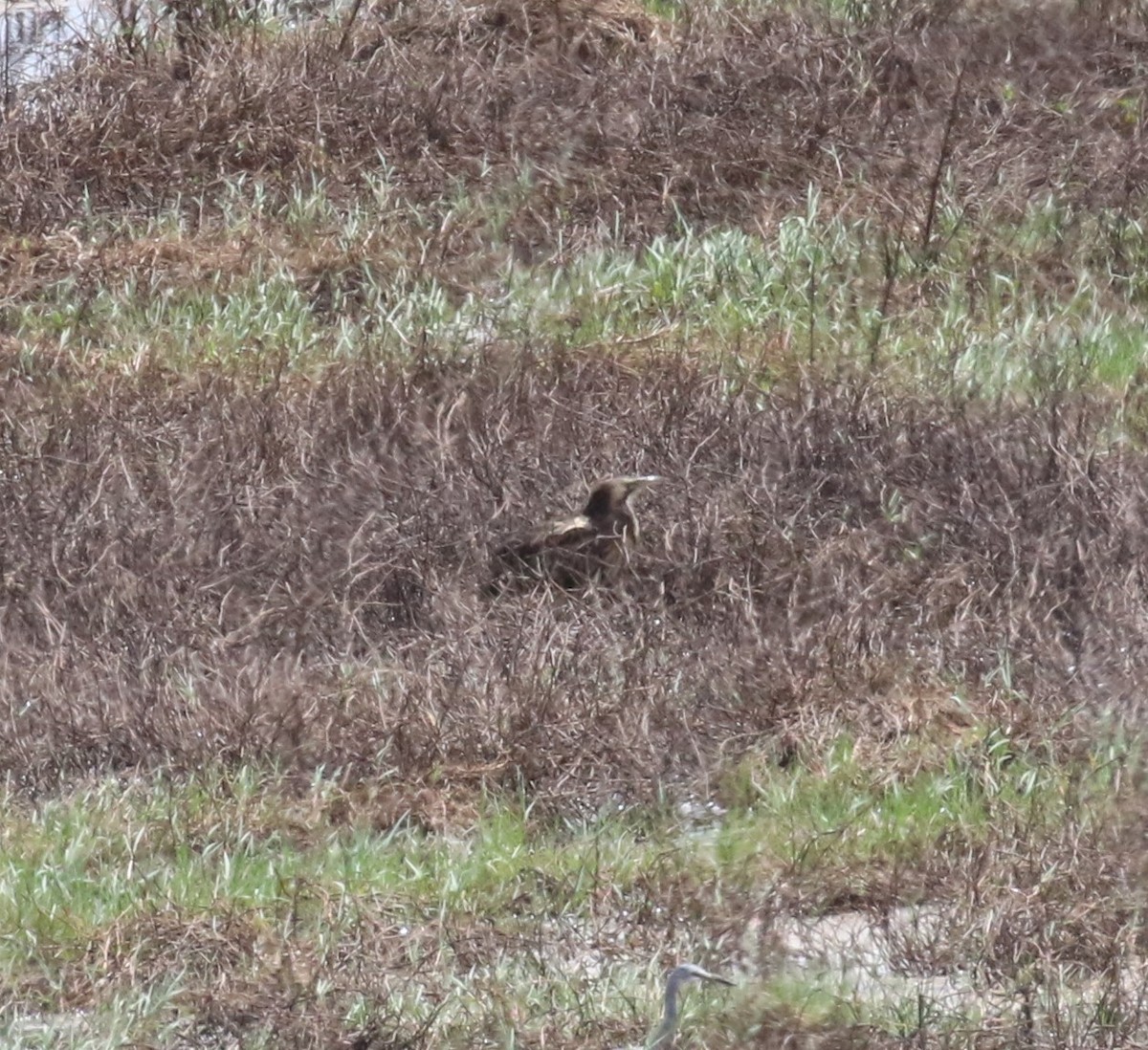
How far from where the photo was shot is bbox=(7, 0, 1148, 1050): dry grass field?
195 inches

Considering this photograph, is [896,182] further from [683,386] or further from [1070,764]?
[1070,764]

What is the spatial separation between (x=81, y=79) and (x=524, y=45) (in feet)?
7.63

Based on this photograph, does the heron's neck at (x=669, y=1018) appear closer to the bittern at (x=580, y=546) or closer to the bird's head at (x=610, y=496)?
the bittern at (x=580, y=546)

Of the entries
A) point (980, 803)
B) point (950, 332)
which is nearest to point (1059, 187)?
point (950, 332)

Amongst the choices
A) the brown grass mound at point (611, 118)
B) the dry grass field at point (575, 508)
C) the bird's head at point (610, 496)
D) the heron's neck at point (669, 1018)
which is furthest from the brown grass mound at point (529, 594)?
the brown grass mound at point (611, 118)

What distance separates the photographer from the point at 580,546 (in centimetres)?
726

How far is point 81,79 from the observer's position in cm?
1144

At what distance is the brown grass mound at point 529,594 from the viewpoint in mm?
6230

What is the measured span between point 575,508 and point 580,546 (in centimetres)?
51

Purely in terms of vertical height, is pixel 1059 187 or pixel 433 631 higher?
pixel 1059 187

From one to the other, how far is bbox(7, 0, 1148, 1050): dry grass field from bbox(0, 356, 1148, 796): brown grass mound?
2 cm

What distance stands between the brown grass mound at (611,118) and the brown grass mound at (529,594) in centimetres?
220

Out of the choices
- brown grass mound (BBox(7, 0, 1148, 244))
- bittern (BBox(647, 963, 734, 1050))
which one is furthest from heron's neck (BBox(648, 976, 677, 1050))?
brown grass mound (BBox(7, 0, 1148, 244))

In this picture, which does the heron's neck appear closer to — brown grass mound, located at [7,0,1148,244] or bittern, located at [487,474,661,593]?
bittern, located at [487,474,661,593]
